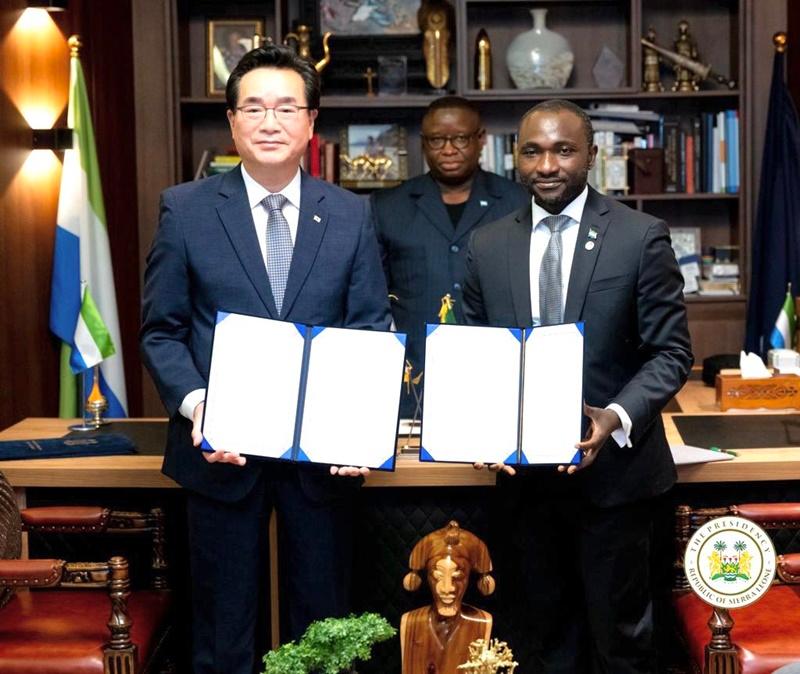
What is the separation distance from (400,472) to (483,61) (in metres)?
3.02

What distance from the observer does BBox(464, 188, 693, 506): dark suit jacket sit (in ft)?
8.55

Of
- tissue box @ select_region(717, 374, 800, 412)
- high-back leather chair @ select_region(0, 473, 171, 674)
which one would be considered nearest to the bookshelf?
tissue box @ select_region(717, 374, 800, 412)

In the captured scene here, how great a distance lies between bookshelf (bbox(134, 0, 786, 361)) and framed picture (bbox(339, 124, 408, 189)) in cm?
12

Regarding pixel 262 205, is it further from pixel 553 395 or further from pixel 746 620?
pixel 746 620

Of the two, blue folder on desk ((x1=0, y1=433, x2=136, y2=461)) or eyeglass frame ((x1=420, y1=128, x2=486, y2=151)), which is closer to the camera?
blue folder on desk ((x1=0, y1=433, x2=136, y2=461))

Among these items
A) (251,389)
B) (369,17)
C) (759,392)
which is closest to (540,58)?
(369,17)

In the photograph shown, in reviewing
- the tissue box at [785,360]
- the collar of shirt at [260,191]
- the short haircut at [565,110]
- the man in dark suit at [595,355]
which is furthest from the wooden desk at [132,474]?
the tissue box at [785,360]

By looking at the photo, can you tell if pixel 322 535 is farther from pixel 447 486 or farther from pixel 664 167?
pixel 664 167

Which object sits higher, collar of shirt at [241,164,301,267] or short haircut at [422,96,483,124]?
short haircut at [422,96,483,124]

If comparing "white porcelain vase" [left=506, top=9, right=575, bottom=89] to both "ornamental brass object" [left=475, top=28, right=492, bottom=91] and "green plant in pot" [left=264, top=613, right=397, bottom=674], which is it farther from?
"green plant in pot" [left=264, top=613, right=397, bottom=674]

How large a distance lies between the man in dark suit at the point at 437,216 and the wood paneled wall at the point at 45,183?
1235 millimetres

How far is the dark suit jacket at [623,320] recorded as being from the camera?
8.55 ft

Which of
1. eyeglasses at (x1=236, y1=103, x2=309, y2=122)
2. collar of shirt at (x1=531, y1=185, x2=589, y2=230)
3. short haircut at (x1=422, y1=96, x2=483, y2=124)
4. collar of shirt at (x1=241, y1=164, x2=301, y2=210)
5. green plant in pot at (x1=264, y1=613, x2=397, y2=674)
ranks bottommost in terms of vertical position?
green plant in pot at (x1=264, y1=613, x2=397, y2=674)

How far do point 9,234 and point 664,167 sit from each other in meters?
2.93
